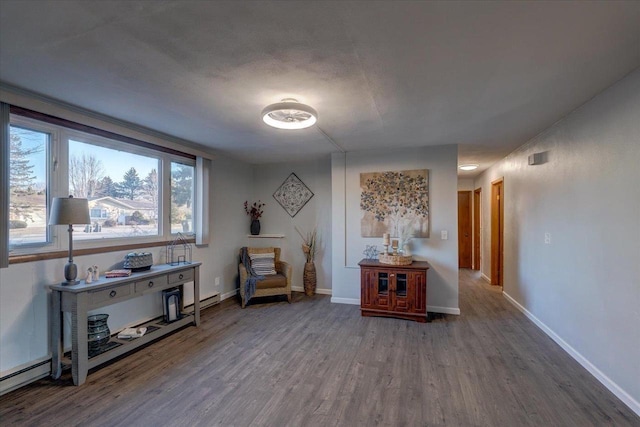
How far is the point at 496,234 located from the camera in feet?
18.3

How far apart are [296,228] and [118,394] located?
137 inches

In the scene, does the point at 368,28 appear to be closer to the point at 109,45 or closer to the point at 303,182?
the point at 109,45

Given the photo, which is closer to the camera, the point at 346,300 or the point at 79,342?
the point at 79,342

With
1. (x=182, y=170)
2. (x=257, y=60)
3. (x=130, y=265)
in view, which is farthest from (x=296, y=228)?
(x=257, y=60)

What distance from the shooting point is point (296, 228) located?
5367 millimetres

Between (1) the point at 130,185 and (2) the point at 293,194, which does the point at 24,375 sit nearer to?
(1) the point at 130,185

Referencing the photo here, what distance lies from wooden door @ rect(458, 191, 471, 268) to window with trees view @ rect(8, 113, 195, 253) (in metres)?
6.56

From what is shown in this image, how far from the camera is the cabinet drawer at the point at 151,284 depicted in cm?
294

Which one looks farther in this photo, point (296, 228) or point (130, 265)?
point (296, 228)

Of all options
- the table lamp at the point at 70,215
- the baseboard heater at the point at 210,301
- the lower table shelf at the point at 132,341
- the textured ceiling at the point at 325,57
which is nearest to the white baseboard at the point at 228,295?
the baseboard heater at the point at 210,301

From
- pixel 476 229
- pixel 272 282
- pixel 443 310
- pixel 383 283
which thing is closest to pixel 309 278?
pixel 272 282

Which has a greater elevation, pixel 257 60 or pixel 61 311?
pixel 257 60

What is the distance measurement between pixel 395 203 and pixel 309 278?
6.32 feet

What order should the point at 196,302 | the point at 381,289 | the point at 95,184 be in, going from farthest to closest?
1. the point at 381,289
2. the point at 196,302
3. the point at 95,184
